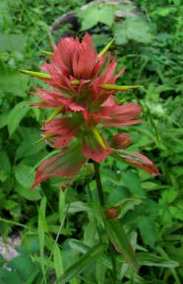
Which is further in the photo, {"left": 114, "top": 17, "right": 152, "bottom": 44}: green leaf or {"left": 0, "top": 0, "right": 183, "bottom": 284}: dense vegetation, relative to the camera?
{"left": 114, "top": 17, "right": 152, "bottom": 44}: green leaf

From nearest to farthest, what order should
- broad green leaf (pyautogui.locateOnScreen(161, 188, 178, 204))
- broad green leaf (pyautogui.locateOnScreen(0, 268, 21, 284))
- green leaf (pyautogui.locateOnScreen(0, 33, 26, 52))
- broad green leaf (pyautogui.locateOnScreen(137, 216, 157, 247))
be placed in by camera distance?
broad green leaf (pyautogui.locateOnScreen(0, 268, 21, 284))
broad green leaf (pyautogui.locateOnScreen(137, 216, 157, 247))
broad green leaf (pyautogui.locateOnScreen(161, 188, 178, 204))
green leaf (pyautogui.locateOnScreen(0, 33, 26, 52))

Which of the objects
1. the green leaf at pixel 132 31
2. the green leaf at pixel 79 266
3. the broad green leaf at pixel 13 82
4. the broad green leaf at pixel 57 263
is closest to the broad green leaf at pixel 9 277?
the broad green leaf at pixel 57 263

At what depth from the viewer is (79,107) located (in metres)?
1.03

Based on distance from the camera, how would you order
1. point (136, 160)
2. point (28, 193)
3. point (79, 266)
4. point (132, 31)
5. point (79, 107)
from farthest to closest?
point (132, 31) < point (28, 193) < point (79, 266) < point (136, 160) < point (79, 107)

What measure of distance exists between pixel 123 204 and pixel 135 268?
19cm

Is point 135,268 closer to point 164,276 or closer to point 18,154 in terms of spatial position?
point 164,276

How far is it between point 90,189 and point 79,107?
726 mm

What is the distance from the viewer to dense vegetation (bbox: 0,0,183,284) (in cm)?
143

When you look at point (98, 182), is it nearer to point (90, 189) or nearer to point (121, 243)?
point (121, 243)

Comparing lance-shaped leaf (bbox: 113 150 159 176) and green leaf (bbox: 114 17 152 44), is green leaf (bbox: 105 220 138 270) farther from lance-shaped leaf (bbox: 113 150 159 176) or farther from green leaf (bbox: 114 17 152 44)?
green leaf (bbox: 114 17 152 44)

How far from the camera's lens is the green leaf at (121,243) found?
1.18m

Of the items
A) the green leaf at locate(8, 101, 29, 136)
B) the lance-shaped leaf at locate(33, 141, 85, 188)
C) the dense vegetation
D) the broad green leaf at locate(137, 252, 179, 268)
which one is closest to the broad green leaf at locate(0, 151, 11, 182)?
the dense vegetation

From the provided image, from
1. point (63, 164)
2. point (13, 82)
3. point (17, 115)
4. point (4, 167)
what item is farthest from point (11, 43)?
point (63, 164)

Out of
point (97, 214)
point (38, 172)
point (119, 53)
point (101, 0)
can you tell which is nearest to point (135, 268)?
point (97, 214)
